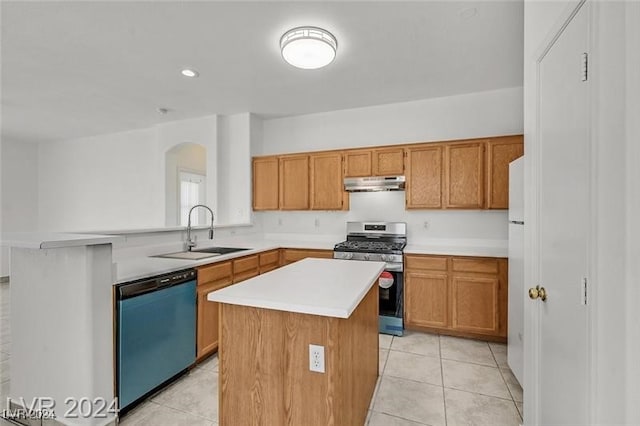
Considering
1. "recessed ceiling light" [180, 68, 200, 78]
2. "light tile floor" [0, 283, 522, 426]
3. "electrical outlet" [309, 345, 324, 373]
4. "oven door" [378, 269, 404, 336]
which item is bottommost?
"light tile floor" [0, 283, 522, 426]

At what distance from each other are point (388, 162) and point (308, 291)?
2626 mm

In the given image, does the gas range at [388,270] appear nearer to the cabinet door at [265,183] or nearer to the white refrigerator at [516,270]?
the white refrigerator at [516,270]

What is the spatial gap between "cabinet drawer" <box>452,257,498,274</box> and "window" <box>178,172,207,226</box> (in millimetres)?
4488

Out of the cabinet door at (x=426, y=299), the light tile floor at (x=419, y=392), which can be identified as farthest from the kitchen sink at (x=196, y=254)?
the cabinet door at (x=426, y=299)

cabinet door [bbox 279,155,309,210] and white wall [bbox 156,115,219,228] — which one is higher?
white wall [bbox 156,115,219,228]

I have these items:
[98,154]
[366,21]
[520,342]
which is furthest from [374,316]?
[98,154]

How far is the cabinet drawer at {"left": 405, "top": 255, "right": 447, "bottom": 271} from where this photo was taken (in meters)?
3.12

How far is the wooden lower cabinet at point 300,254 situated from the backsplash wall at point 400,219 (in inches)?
25.7

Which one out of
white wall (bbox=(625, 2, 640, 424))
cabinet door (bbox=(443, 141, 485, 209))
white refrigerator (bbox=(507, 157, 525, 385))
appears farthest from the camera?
cabinet door (bbox=(443, 141, 485, 209))

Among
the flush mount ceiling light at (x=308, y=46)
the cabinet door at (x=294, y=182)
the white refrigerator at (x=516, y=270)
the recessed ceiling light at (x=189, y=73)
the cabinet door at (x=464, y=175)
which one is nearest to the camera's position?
the white refrigerator at (x=516, y=270)

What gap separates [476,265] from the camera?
3.00m

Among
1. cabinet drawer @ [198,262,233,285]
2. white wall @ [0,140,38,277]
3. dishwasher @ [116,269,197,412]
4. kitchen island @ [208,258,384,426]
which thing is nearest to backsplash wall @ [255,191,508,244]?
cabinet drawer @ [198,262,233,285]

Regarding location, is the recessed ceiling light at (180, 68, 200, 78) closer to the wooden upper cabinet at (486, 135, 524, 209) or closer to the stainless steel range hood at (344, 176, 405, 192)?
the stainless steel range hood at (344, 176, 405, 192)

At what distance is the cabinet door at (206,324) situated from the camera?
8.12ft
